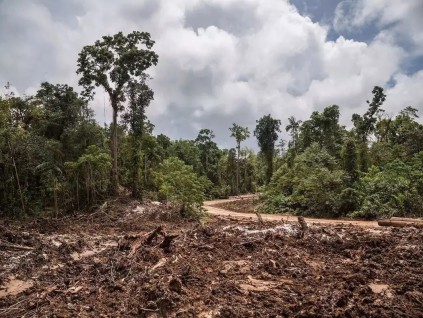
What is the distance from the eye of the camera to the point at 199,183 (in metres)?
18.8

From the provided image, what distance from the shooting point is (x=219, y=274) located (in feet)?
27.9

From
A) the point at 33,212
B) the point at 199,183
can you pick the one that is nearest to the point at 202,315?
the point at 199,183

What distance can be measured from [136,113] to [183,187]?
1065 centimetres

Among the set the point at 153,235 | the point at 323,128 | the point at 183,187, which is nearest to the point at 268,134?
the point at 323,128

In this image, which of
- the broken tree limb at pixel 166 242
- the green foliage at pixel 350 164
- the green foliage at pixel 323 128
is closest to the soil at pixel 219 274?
the broken tree limb at pixel 166 242

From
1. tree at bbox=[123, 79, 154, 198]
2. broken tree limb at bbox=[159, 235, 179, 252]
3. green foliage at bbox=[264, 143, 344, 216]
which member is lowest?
broken tree limb at bbox=[159, 235, 179, 252]

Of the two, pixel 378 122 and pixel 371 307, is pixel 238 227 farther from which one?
pixel 378 122

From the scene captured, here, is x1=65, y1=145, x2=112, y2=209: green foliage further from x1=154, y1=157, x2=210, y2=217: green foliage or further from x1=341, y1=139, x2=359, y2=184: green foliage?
x1=341, y1=139, x2=359, y2=184: green foliage

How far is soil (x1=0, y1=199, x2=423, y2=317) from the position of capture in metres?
6.55

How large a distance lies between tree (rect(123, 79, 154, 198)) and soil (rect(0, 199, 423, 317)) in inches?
531

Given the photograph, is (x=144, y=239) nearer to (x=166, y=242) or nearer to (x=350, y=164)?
(x=166, y=242)

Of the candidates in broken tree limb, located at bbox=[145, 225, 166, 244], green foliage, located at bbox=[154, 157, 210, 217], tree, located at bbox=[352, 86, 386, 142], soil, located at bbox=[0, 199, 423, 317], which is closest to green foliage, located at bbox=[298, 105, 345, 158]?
tree, located at bbox=[352, 86, 386, 142]

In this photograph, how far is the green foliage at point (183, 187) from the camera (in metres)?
18.4

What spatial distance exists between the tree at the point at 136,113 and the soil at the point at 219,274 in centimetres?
1348
